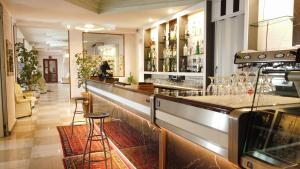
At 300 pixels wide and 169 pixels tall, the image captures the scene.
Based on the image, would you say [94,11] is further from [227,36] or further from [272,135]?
[272,135]

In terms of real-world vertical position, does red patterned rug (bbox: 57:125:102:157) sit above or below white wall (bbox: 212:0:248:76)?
below

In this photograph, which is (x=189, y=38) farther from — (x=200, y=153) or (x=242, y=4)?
(x=200, y=153)

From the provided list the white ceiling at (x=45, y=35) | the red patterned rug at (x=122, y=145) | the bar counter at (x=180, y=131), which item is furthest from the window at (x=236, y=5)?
the white ceiling at (x=45, y=35)

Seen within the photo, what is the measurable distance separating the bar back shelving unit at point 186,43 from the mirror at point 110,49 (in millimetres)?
3140

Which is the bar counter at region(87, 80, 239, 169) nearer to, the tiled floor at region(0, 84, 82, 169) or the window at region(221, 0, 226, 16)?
the tiled floor at region(0, 84, 82, 169)

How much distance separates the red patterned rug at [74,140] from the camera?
420cm

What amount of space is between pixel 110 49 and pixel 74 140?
261 inches

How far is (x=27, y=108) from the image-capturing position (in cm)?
708

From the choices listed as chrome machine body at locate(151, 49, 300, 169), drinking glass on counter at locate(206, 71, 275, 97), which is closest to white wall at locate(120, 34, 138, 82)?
drinking glass on counter at locate(206, 71, 275, 97)

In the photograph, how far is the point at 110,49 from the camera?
1086 centimetres

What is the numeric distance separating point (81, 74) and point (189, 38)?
4896 mm

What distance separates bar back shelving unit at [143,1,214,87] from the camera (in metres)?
5.16

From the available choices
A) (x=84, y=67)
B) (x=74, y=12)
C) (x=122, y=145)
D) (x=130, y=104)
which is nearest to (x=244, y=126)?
(x=130, y=104)

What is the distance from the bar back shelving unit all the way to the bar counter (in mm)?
2321
